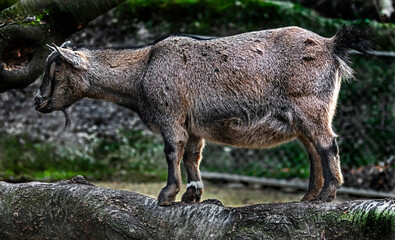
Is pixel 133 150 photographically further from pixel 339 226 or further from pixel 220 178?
pixel 339 226

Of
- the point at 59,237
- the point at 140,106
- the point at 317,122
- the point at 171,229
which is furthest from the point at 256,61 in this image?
the point at 59,237

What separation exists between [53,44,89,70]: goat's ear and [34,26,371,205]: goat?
0.01 meters

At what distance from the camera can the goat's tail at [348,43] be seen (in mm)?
4664

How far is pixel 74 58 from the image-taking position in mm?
Result: 5086

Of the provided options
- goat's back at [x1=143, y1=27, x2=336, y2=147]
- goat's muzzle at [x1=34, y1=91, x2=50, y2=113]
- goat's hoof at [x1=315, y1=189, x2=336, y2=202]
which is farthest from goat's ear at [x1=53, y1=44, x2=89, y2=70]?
goat's hoof at [x1=315, y1=189, x2=336, y2=202]

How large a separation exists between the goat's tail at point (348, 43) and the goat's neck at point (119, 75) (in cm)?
169

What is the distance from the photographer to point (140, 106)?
5074 millimetres

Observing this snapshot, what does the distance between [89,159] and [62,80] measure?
4479 millimetres

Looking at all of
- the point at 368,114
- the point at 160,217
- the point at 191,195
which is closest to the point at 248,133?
the point at 191,195

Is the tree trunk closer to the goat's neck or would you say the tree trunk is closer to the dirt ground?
the goat's neck

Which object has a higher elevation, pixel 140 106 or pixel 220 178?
pixel 140 106

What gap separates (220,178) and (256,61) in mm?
5108

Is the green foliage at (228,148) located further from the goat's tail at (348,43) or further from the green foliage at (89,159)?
the goat's tail at (348,43)

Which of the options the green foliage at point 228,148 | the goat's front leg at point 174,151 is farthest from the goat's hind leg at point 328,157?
the green foliage at point 228,148
